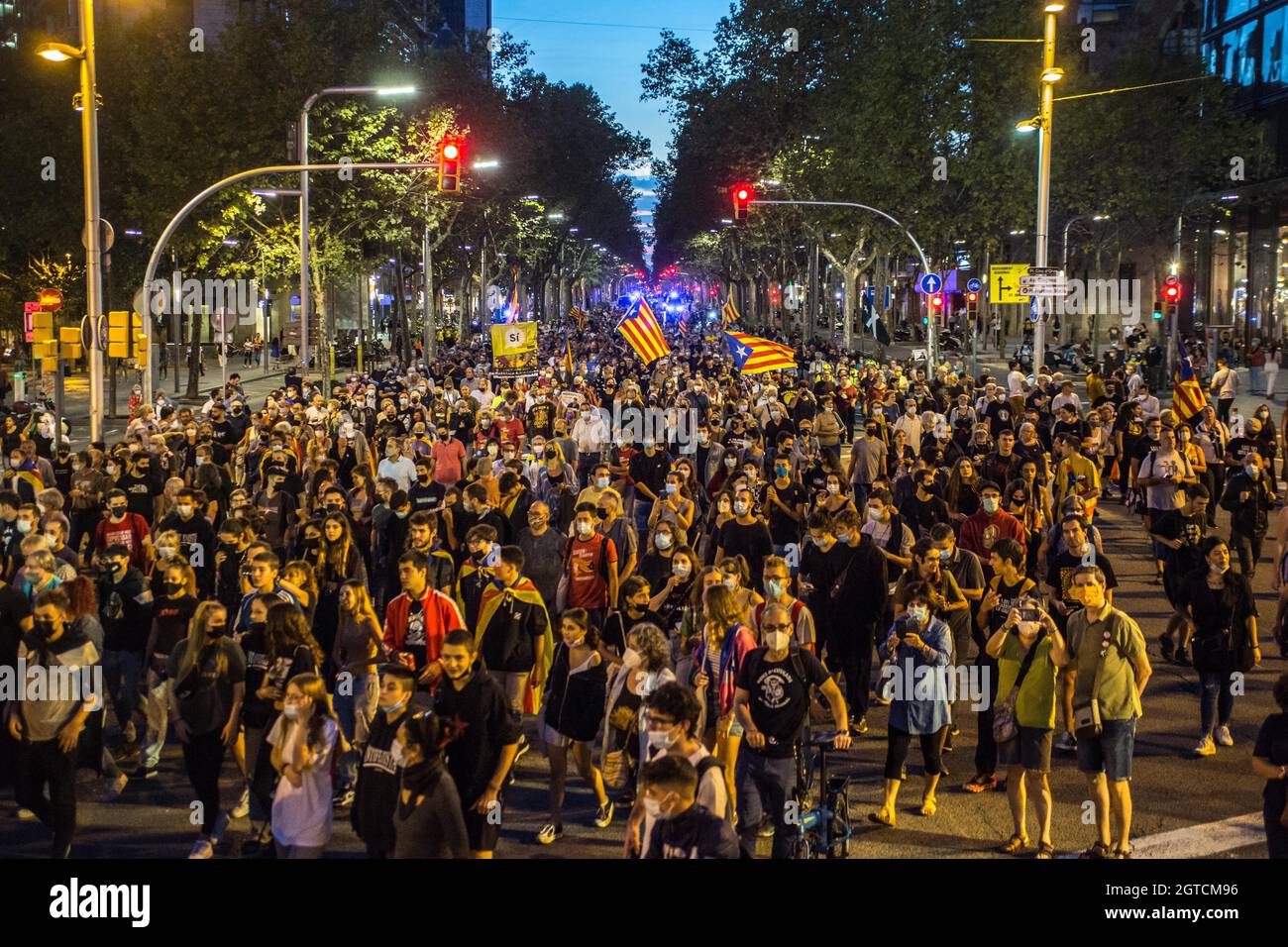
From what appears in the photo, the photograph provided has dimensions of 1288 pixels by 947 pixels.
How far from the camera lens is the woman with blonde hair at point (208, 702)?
7707 millimetres

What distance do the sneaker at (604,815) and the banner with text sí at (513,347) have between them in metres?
20.4

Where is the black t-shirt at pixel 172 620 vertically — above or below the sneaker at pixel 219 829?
above

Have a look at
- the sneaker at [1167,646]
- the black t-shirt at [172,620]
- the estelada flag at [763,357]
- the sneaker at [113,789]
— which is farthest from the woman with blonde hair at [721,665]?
the estelada flag at [763,357]

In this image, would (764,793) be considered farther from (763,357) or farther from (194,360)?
(194,360)

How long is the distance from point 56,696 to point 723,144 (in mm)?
57130

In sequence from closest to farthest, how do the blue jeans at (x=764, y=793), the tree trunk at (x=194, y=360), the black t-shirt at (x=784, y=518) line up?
1. the blue jeans at (x=764, y=793)
2. the black t-shirt at (x=784, y=518)
3. the tree trunk at (x=194, y=360)

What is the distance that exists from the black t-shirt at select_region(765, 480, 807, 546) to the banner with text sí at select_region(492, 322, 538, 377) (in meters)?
15.1

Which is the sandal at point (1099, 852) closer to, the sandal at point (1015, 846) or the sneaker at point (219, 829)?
the sandal at point (1015, 846)

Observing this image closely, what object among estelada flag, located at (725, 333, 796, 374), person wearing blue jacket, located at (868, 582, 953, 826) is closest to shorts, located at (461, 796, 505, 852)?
person wearing blue jacket, located at (868, 582, 953, 826)

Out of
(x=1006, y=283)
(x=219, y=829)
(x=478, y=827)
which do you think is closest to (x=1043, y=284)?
(x=1006, y=283)

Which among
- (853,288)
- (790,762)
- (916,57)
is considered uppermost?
(916,57)

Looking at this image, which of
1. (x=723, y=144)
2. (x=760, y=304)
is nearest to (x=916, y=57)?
(x=723, y=144)

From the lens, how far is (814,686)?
25.0ft

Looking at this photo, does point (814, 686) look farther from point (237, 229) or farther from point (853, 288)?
point (853, 288)
